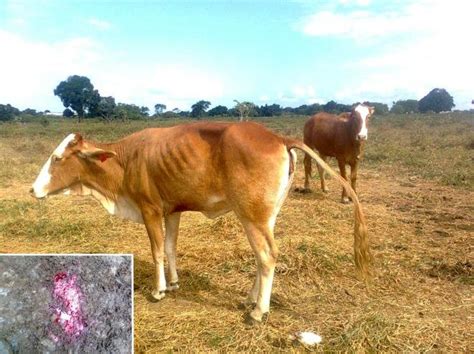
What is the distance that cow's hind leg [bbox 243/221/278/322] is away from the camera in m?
4.74

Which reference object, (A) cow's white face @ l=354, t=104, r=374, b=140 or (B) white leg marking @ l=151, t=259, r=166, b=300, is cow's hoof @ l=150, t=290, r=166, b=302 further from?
(A) cow's white face @ l=354, t=104, r=374, b=140

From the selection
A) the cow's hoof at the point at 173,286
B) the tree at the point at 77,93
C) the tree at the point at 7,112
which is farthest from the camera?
the tree at the point at 77,93

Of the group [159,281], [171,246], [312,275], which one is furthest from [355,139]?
[159,281]

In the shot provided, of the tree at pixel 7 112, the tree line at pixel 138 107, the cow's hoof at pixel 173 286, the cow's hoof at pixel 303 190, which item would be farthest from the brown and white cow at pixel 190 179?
the tree at pixel 7 112

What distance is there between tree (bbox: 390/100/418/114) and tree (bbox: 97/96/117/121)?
3870 centimetres

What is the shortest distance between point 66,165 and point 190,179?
1.65 m

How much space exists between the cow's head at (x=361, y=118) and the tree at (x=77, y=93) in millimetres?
58842

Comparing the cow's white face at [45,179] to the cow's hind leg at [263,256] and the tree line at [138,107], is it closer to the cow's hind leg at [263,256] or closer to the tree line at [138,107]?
the cow's hind leg at [263,256]

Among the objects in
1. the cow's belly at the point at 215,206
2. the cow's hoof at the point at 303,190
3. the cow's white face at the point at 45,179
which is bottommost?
the cow's hoof at the point at 303,190

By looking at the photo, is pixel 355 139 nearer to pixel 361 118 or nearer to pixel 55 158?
pixel 361 118

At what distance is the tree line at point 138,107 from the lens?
53344mm

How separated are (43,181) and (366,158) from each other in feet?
48.7

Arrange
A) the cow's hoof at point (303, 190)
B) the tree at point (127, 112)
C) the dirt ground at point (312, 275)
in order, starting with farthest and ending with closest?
the tree at point (127, 112)
the cow's hoof at point (303, 190)
the dirt ground at point (312, 275)

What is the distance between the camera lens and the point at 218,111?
5634 centimetres
